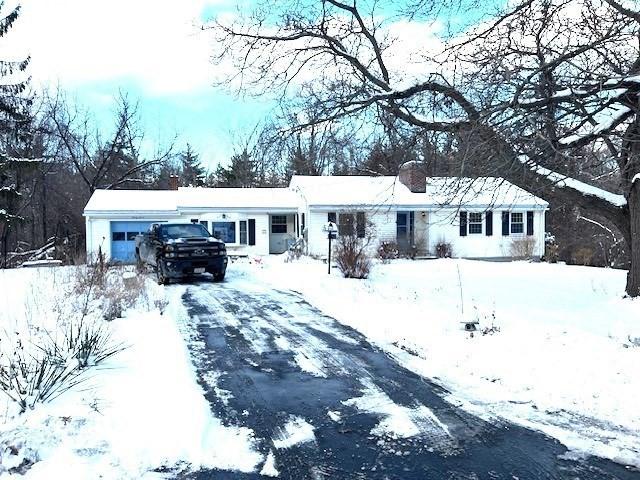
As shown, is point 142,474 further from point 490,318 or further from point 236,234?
point 236,234

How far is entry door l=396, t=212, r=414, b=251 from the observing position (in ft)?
95.3

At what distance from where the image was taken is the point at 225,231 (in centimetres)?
2909

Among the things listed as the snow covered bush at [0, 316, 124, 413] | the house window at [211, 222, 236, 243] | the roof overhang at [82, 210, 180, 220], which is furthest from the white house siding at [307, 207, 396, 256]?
the snow covered bush at [0, 316, 124, 413]

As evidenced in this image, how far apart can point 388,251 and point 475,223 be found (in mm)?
6927

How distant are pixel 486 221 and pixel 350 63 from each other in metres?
17.9

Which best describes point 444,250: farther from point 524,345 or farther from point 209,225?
point 524,345

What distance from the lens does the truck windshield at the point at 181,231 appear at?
54.3 ft

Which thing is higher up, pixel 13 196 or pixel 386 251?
pixel 13 196

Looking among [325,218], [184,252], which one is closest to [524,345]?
[184,252]

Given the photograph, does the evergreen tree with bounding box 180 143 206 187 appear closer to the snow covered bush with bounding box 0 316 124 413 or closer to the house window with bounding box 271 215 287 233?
the house window with bounding box 271 215 287 233

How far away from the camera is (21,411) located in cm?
425

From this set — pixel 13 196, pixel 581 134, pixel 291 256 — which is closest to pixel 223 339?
pixel 581 134

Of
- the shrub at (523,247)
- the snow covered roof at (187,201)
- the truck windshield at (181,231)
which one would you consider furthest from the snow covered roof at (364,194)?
the truck windshield at (181,231)

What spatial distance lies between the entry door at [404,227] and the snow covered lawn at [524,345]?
45.3 ft
